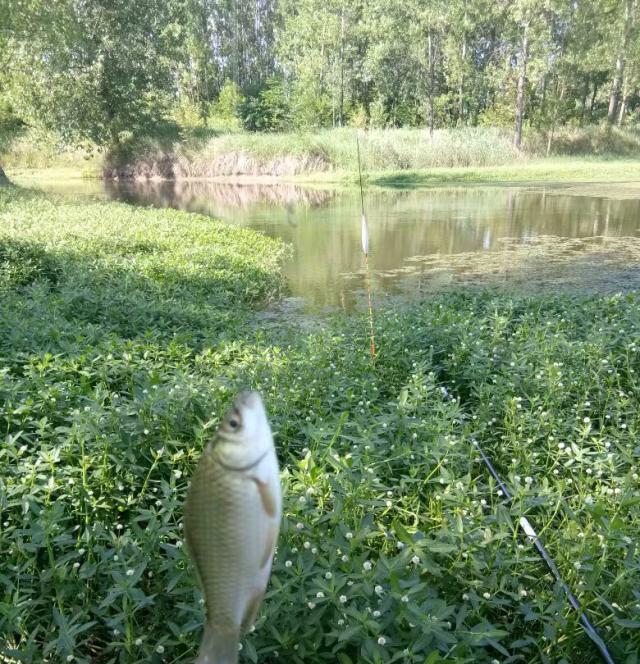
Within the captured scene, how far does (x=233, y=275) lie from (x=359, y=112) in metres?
34.9

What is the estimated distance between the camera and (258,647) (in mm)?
1929

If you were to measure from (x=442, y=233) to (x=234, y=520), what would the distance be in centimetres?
1390

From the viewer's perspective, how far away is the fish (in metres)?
0.92

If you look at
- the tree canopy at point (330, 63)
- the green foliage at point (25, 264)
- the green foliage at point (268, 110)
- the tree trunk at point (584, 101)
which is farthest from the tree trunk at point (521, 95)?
the green foliage at point (25, 264)

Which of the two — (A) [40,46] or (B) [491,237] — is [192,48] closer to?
(A) [40,46]

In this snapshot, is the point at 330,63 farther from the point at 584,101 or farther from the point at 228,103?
the point at 584,101

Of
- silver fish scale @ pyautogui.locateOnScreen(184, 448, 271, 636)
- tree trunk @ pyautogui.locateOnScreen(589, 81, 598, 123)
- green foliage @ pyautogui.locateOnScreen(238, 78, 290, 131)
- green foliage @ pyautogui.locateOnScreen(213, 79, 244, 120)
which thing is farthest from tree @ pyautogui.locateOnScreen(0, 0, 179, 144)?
tree trunk @ pyautogui.locateOnScreen(589, 81, 598, 123)

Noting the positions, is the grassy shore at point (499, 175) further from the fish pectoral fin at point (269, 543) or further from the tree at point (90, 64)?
the fish pectoral fin at point (269, 543)

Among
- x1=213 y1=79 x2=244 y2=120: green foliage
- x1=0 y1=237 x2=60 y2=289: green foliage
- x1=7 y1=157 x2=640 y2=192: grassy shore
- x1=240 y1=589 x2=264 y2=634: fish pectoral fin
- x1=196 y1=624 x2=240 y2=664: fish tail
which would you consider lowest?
x1=7 y1=157 x2=640 y2=192: grassy shore

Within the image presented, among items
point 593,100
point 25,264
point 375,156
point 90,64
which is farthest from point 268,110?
point 25,264

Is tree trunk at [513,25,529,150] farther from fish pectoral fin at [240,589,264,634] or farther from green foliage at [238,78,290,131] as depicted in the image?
fish pectoral fin at [240,589,264,634]

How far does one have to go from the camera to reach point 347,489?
2484mm

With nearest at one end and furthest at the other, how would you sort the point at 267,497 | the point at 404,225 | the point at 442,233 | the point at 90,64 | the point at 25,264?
1. the point at 267,497
2. the point at 25,264
3. the point at 442,233
4. the point at 404,225
5. the point at 90,64

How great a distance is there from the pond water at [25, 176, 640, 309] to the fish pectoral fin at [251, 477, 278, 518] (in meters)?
7.63
